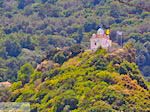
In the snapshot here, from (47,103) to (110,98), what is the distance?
6423 millimetres

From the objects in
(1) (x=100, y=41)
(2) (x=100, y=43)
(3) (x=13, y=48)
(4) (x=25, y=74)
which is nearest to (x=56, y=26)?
(3) (x=13, y=48)

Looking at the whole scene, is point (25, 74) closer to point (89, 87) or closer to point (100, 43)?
point (100, 43)

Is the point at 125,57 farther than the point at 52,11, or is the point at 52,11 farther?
the point at 52,11

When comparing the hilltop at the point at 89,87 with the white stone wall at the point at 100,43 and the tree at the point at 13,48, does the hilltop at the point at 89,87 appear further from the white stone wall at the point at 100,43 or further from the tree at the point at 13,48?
the tree at the point at 13,48

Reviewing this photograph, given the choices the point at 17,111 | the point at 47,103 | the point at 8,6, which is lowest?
the point at 8,6

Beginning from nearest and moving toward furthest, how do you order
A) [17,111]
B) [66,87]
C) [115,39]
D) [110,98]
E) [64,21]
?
[17,111], [110,98], [66,87], [115,39], [64,21]

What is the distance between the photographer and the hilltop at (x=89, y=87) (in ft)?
259

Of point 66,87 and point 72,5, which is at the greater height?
point 66,87

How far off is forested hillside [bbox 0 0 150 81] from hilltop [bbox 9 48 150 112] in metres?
27.0

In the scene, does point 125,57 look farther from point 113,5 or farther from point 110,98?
point 113,5

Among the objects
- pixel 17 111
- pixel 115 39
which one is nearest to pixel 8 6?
pixel 115 39

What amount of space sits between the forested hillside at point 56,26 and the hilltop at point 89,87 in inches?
1064

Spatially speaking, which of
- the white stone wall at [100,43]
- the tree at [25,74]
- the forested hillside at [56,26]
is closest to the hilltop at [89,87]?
the white stone wall at [100,43]

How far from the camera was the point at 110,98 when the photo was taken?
79375 mm
